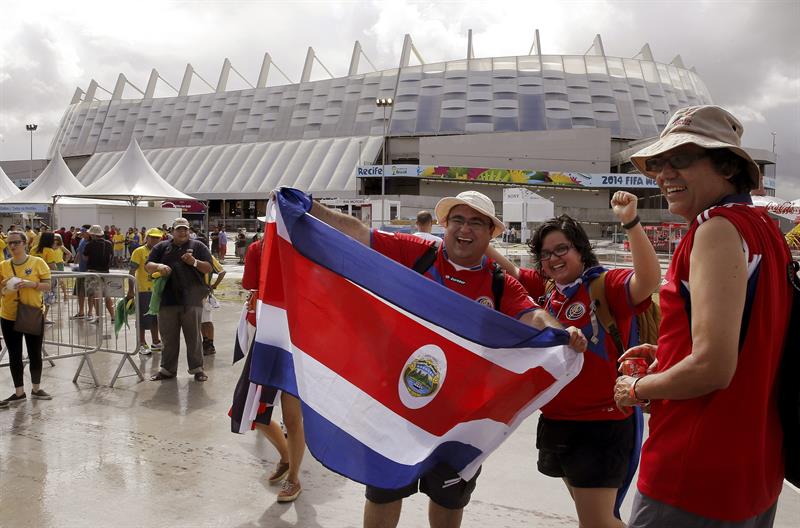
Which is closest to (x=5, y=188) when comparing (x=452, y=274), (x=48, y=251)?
(x=48, y=251)

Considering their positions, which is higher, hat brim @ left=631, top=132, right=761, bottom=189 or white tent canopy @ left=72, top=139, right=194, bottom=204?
white tent canopy @ left=72, top=139, right=194, bottom=204

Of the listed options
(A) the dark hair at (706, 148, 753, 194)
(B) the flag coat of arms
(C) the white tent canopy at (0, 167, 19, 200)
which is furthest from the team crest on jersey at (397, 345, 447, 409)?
(C) the white tent canopy at (0, 167, 19, 200)

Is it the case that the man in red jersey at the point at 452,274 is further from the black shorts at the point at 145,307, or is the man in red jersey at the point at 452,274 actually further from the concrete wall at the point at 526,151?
the concrete wall at the point at 526,151

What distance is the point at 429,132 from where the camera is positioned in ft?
189

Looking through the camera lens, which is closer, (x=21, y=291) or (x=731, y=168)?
(x=731, y=168)

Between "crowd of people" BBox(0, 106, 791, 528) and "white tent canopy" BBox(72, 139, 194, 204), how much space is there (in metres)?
20.9

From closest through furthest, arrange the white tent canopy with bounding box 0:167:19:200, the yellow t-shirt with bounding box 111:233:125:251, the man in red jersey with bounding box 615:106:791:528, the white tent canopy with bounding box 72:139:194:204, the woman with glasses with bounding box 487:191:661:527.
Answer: the man in red jersey with bounding box 615:106:791:528
the woman with glasses with bounding box 487:191:661:527
the yellow t-shirt with bounding box 111:233:125:251
the white tent canopy with bounding box 72:139:194:204
the white tent canopy with bounding box 0:167:19:200

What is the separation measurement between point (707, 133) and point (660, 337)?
63cm

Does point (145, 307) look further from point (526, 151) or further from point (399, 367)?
point (526, 151)

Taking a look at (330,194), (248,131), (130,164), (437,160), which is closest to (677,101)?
(437,160)

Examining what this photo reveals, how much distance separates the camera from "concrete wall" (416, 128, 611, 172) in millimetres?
54562

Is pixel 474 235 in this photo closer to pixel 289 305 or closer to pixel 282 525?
pixel 289 305

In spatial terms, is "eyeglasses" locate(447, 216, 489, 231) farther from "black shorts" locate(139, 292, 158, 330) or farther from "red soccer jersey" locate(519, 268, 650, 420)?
"black shorts" locate(139, 292, 158, 330)

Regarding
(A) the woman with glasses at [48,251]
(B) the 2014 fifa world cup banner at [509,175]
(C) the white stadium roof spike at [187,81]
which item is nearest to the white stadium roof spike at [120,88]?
(C) the white stadium roof spike at [187,81]
